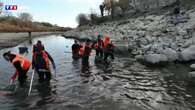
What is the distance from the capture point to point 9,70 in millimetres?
16438

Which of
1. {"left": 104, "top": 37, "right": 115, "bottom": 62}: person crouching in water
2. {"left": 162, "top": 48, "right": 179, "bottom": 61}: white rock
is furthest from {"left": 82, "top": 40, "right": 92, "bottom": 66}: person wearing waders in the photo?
{"left": 162, "top": 48, "right": 179, "bottom": 61}: white rock

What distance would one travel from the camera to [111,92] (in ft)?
35.6

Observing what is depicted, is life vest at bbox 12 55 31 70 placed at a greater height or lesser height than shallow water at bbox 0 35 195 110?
greater

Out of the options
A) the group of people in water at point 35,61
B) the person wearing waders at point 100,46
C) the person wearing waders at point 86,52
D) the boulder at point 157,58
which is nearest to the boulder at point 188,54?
the boulder at point 157,58

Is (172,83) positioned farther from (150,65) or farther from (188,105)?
(150,65)

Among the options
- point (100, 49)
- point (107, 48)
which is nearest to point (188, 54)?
point (107, 48)

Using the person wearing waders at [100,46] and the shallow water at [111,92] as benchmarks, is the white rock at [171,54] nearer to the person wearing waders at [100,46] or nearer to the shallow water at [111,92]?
the shallow water at [111,92]

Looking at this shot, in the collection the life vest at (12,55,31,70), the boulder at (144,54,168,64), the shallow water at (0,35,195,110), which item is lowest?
the shallow water at (0,35,195,110)

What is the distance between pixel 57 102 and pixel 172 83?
519cm

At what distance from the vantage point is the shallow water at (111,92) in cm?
924

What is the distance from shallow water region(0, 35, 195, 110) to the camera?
924 centimetres

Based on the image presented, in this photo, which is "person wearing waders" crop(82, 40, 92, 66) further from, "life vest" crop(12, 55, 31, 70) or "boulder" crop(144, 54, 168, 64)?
"life vest" crop(12, 55, 31, 70)

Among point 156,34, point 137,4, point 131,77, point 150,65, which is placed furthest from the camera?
point 137,4

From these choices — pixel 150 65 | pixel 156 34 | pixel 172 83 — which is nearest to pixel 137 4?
pixel 156 34
